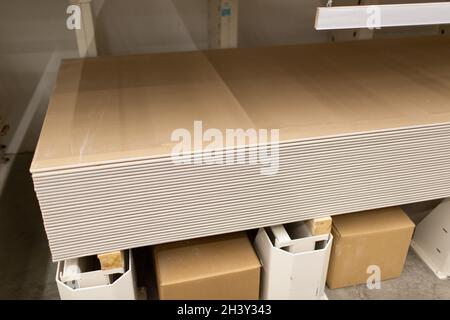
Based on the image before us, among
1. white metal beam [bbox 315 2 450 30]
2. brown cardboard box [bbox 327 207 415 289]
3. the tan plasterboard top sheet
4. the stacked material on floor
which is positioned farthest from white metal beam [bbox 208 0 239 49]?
brown cardboard box [bbox 327 207 415 289]

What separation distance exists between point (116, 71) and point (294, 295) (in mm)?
1050

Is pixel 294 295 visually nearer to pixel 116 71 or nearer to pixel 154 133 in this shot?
pixel 154 133

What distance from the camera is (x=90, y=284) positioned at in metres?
1.27

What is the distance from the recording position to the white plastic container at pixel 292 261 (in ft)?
4.51

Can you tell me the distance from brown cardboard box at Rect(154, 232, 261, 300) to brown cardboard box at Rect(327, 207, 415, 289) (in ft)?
1.11

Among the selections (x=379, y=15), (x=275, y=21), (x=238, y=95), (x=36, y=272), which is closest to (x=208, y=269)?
(x=238, y=95)

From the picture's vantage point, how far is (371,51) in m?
1.85

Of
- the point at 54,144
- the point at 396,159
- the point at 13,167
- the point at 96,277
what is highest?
the point at 54,144

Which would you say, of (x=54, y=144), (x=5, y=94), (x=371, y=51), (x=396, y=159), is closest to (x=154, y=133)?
(x=54, y=144)

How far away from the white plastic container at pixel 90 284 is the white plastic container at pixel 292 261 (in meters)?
0.44

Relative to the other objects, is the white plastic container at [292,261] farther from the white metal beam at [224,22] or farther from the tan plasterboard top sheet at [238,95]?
the white metal beam at [224,22]

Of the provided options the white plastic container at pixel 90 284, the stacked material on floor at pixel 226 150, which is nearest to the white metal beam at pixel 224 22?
the stacked material on floor at pixel 226 150

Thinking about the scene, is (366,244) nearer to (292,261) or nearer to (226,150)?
(292,261)
